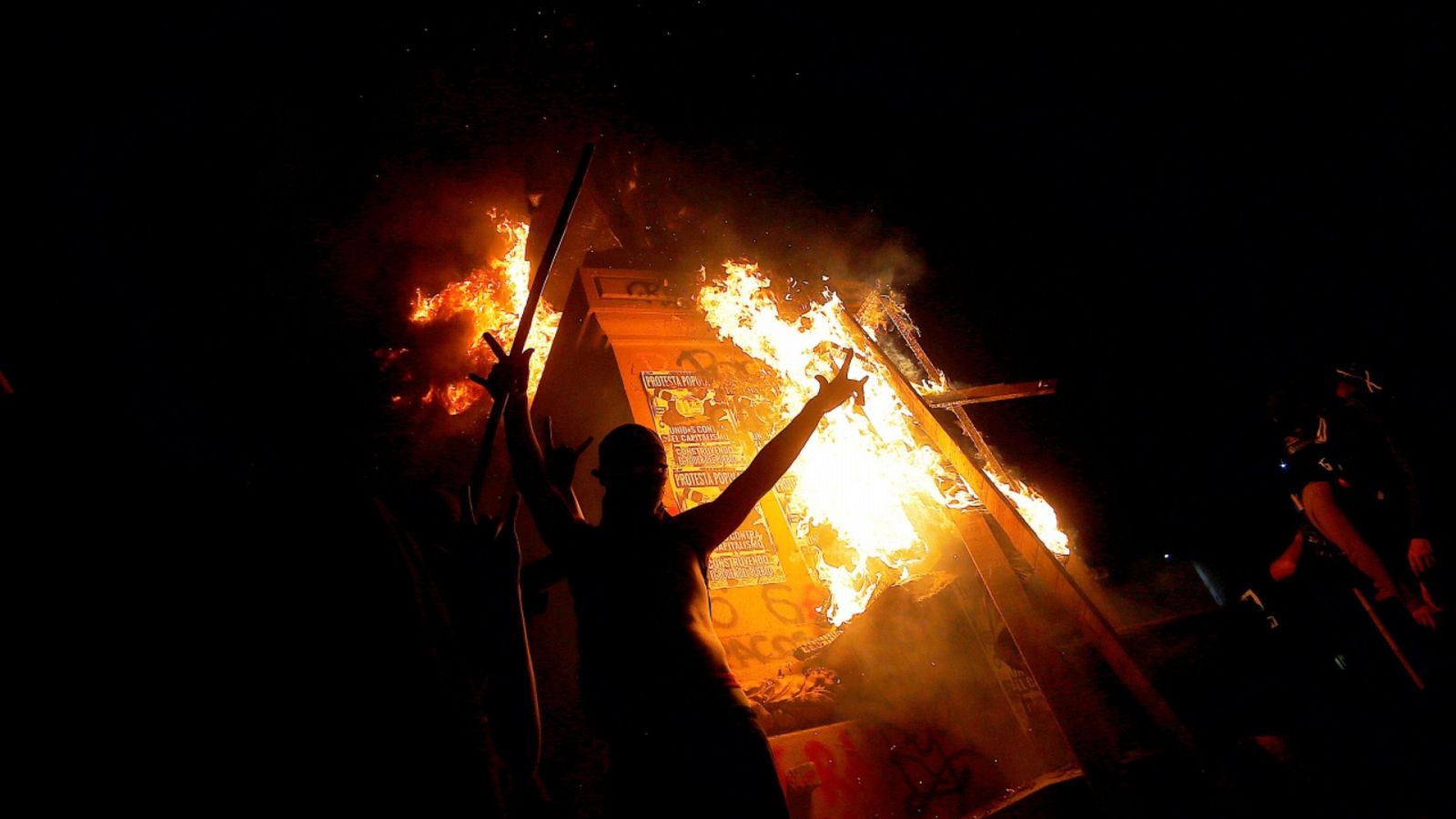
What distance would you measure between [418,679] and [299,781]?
32 centimetres

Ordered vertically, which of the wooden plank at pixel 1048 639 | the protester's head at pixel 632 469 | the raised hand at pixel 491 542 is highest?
the protester's head at pixel 632 469

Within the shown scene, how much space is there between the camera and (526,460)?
3.34 metres

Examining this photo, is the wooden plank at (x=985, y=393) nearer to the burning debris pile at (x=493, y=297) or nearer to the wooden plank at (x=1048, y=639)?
the wooden plank at (x=1048, y=639)

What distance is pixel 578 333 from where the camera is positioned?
1095 cm

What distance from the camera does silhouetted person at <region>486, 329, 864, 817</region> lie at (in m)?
2.35

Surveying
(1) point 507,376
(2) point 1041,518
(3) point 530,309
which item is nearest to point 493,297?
(3) point 530,309

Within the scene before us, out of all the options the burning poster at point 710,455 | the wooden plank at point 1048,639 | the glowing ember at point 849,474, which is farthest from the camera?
the burning poster at point 710,455

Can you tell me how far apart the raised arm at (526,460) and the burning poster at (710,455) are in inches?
173

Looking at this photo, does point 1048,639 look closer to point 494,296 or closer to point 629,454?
point 629,454

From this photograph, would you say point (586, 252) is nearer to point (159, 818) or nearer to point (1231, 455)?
point (159, 818)

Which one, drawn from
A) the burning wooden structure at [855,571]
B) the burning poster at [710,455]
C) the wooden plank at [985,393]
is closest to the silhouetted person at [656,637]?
the burning wooden structure at [855,571]

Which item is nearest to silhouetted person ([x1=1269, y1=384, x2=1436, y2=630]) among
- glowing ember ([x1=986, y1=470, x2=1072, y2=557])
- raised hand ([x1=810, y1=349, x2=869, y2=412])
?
glowing ember ([x1=986, y1=470, x2=1072, y2=557])

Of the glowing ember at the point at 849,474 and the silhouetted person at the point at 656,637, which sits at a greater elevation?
the glowing ember at the point at 849,474

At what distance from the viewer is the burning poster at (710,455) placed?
8250 millimetres
